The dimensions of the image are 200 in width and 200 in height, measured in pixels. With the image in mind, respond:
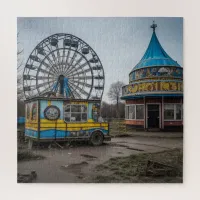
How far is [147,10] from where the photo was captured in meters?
2.92

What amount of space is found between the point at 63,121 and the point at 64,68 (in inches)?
27.6

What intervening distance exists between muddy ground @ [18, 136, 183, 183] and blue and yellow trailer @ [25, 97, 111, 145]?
0.17m

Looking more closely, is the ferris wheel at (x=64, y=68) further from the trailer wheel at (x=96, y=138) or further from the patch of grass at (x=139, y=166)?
the patch of grass at (x=139, y=166)

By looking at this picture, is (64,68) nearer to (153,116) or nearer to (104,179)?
(153,116)

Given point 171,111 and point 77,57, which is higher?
point 77,57

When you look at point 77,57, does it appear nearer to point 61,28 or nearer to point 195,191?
point 61,28

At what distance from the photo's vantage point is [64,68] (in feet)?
10.1

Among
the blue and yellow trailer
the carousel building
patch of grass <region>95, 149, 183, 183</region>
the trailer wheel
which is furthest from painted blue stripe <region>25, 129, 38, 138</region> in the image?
the carousel building

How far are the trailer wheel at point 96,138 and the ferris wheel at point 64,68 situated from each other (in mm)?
488

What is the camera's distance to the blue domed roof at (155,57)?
114 inches

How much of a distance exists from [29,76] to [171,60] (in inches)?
71.3

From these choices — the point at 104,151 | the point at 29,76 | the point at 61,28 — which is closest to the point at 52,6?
the point at 61,28

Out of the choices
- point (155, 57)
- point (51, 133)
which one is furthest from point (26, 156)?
point (155, 57)

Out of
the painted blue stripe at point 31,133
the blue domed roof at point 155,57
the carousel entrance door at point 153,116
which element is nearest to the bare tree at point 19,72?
the painted blue stripe at point 31,133
